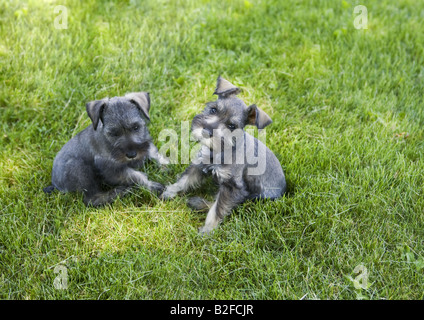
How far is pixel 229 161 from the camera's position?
11.7 feet

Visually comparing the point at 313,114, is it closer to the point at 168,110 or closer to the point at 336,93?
the point at 336,93

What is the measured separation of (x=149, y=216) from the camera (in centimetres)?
374

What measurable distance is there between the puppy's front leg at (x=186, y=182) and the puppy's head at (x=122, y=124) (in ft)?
1.57

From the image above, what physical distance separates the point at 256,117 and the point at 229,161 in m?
0.48

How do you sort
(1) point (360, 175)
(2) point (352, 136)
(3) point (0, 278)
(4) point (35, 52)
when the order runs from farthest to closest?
(4) point (35, 52), (2) point (352, 136), (1) point (360, 175), (3) point (0, 278)

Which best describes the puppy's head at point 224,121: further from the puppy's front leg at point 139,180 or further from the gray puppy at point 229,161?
the puppy's front leg at point 139,180

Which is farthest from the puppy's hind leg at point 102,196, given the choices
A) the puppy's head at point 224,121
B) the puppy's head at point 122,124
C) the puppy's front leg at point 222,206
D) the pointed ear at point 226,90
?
the pointed ear at point 226,90

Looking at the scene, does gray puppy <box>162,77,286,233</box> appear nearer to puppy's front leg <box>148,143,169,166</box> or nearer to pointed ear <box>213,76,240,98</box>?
pointed ear <box>213,76,240,98</box>

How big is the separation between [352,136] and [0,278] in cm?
381

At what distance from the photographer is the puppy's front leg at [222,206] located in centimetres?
354

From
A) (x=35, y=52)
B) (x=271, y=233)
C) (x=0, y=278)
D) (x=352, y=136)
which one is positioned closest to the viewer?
(x=0, y=278)

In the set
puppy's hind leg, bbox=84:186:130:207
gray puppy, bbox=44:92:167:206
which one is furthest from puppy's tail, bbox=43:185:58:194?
puppy's hind leg, bbox=84:186:130:207

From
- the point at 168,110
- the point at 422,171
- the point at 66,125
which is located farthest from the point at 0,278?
the point at 422,171

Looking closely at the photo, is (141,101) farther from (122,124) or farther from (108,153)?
(108,153)
